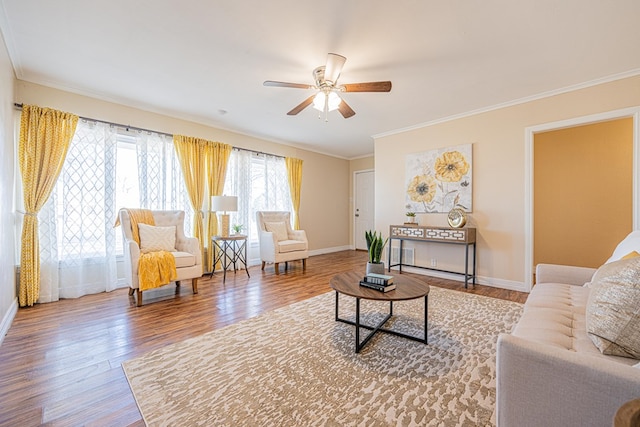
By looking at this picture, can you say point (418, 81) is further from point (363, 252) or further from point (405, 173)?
point (363, 252)

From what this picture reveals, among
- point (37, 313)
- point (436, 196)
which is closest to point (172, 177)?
point (37, 313)

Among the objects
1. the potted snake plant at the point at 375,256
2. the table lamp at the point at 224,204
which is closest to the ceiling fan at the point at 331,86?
the potted snake plant at the point at 375,256

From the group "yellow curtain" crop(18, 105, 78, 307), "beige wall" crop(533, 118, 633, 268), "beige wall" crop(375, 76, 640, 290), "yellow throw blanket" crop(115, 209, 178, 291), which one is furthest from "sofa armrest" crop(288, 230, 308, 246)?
"beige wall" crop(533, 118, 633, 268)

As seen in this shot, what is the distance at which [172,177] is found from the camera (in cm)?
407

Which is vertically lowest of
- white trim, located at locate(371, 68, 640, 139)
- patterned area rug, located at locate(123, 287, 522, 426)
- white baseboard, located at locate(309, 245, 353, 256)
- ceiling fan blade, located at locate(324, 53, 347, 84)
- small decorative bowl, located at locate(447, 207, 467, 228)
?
patterned area rug, located at locate(123, 287, 522, 426)

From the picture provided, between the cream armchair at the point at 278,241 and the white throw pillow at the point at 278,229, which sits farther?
the white throw pillow at the point at 278,229

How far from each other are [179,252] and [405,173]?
145 inches

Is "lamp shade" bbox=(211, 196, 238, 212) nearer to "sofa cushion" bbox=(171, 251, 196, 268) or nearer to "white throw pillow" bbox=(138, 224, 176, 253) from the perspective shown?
"white throw pillow" bbox=(138, 224, 176, 253)

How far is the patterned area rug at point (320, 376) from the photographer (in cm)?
136

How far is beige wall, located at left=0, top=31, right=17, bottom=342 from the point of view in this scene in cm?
223

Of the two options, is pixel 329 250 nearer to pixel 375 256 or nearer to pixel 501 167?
pixel 501 167

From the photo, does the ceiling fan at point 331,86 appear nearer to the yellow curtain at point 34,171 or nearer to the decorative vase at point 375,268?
the decorative vase at point 375,268

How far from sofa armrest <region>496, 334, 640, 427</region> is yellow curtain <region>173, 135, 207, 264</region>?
4.08 m

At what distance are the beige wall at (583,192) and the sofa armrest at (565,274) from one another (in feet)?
8.46
